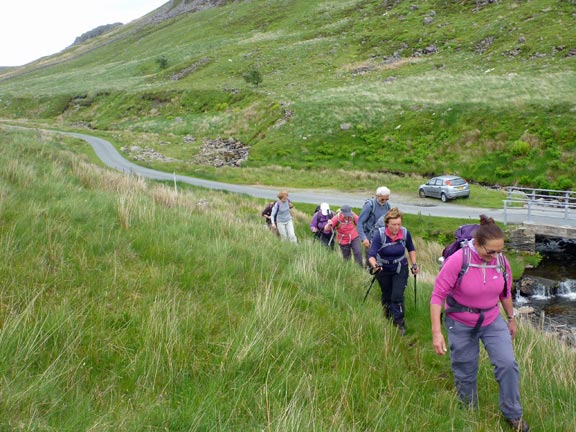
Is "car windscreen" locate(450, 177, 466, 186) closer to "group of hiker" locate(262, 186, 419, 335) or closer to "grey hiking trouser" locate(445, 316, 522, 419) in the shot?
"group of hiker" locate(262, 186, 419, 335)

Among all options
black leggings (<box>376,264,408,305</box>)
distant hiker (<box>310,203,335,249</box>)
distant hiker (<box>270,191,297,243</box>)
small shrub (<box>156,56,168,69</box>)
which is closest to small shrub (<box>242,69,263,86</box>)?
small shrub (<box>156,56,168,69</box>)

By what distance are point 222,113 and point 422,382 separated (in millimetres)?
52633

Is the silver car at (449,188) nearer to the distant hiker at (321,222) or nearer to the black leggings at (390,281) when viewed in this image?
the distant hiker at (321,222)

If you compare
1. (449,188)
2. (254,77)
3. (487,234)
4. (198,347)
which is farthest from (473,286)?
(254,77)

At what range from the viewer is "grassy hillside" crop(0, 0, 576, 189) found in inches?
1185

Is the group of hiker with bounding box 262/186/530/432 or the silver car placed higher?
the group of hiker with bounding box 262/186/530/432

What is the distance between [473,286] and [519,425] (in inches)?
43.3

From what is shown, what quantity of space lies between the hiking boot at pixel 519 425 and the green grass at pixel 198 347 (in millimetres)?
73

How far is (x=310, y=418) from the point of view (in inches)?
106

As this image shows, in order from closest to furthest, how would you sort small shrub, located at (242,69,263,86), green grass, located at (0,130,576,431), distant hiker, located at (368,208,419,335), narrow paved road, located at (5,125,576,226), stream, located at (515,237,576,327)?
green grass, located at (0,130,576,431)
distant hiker, located at (368,208,419,335)
stream, located at (515,237,576,327)
narrow paved road, located at (5,125,576,226)
small shrub, located at (242,69,263,86)

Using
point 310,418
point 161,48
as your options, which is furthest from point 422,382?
point 161,48

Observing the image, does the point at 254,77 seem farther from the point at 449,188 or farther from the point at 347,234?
the point at 347,234

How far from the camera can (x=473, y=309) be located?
3.92 m

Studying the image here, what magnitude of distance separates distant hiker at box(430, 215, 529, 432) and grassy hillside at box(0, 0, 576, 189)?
2365 centimetres
